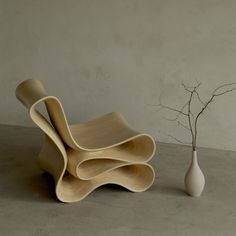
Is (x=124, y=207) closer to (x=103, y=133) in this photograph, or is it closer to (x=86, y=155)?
(x=86, y=155)

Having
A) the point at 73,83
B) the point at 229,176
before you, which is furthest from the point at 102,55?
the point at 229,176

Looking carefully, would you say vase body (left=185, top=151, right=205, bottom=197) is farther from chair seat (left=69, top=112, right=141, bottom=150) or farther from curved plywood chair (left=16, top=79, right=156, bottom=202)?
chair seat (left=69, top=112, right=141, bottom=150)

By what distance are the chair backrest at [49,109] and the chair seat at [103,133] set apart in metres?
0.12

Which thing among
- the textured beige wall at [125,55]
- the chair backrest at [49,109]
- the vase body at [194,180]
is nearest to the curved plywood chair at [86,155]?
the chair backrest at [49,109]

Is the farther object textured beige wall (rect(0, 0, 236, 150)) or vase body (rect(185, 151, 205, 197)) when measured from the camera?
textured beige wall (rect(0, 0, 236, 150))

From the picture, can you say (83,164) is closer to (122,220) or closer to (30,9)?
(122,220)

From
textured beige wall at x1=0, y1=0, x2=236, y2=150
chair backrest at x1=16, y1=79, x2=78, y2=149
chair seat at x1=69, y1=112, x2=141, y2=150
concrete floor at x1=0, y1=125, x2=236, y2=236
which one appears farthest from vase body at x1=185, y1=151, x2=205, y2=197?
textured beige wall at x1=0, y1=0, x2=236, y2=150

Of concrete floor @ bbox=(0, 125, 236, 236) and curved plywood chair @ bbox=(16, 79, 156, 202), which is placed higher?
curved plywood chair @ bbox=(16, 79, 156, 202)

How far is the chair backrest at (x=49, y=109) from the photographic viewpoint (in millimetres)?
2079

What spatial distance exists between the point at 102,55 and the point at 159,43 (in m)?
0.39

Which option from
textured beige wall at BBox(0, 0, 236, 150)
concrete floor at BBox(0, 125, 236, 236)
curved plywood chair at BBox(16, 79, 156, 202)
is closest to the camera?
concrete floor at BBox(0, 125, 236, 236)

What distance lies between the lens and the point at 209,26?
2.78m

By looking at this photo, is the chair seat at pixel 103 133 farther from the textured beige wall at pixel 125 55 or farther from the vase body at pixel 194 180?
the textured beige wall at pixel 125 55

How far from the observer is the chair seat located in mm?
2271
